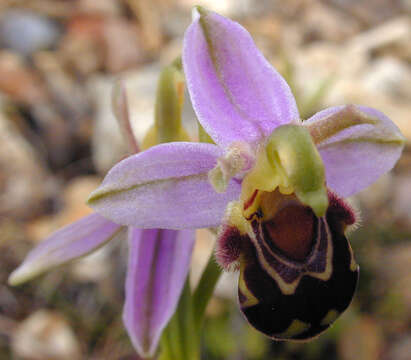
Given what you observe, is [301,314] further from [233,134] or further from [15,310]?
[15,310]

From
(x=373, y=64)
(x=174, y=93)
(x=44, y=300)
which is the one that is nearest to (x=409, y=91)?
(x=373, y=64)

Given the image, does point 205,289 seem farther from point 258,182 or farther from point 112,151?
point 112,151

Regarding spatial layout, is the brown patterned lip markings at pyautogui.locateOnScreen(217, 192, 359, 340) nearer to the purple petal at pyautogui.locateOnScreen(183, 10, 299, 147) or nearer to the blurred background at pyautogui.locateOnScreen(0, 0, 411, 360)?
the purple petal at pyautogui.locateOnScreen(183, 10, 299, 147)

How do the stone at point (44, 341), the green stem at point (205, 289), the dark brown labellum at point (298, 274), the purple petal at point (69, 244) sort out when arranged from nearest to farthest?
the dark brown labellum at point (298, 274)
the green stem at point (205, 289)
the purple petal at point (69, 244)
the stone at point (44, 341)

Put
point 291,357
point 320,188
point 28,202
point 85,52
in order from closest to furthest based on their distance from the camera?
1. point 320,188
2. point 291,357
3. point 28,202
4. point 85,52

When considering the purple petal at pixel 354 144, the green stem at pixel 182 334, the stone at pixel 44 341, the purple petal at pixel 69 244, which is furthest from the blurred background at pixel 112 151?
the purple petal at pixel 354 144

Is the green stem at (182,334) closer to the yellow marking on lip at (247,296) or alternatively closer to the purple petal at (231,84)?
the yellow marking on lip at (247,296)

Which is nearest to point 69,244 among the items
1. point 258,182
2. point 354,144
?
point 258,182

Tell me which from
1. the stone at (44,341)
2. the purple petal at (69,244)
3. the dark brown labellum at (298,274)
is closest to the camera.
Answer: the dark brown labellum at (298,274)
